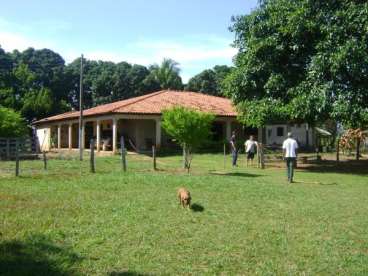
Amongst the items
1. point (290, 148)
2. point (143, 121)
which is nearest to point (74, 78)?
point (143, 121)

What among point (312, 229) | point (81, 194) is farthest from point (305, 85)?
point (312, 229)

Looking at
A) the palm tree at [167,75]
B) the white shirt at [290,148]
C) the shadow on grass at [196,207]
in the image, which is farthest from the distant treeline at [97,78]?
the shadow on grass at [196,207]

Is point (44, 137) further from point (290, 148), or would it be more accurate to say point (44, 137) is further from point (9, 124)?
point (290, 148)

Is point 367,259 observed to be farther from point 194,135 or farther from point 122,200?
point 194,135

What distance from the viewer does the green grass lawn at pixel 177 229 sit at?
660 centimetres

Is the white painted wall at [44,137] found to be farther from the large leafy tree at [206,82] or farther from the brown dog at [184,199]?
the brown dog at [184,199]

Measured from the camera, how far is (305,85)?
2144cm

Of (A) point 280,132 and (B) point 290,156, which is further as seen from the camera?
(A) point 280,132

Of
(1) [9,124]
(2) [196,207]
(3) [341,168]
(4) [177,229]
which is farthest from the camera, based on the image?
(1) [9,124]

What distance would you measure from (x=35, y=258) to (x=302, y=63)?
18.3 m

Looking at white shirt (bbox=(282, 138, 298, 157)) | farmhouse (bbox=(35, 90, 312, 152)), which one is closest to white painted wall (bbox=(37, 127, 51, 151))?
farmhouse (bbox=(35, 90, 312, 152))

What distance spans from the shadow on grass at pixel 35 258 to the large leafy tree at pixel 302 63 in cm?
1504

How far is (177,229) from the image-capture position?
28.3 ft

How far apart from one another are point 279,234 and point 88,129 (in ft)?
112
